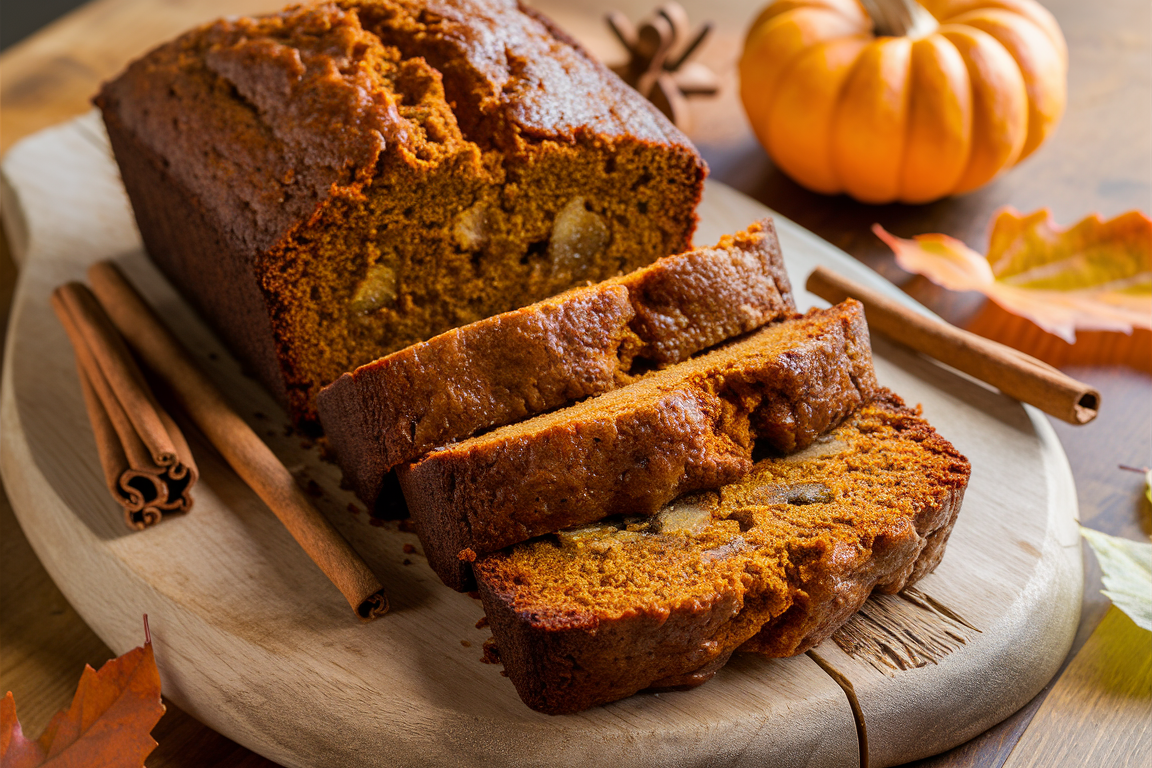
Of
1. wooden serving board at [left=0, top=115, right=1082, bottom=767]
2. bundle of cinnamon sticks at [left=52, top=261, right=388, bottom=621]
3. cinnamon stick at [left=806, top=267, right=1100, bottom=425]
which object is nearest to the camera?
wooden serving board at [left=0, top=115, right=1082, bottom=767]

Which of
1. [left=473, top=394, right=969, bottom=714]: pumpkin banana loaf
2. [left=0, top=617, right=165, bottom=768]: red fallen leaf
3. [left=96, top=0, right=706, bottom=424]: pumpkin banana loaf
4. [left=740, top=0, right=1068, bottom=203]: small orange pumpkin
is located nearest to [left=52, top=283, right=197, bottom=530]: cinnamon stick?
[left=96, top=0, right=706, bottom=424]: pumpkin banana loaf

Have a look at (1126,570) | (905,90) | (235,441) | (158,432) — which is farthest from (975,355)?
(158,432)

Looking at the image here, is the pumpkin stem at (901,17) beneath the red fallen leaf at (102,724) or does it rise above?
above

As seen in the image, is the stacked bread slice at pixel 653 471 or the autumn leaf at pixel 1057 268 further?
the autumn leaf at pixel 1057 268

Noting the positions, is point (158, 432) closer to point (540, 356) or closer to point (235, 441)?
point (235, 441)

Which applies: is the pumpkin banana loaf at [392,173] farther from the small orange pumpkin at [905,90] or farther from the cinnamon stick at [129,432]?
the small orange pumpkin at [905,90]

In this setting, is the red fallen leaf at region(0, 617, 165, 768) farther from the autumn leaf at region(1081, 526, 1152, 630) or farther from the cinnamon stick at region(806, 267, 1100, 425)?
the cinnamon stick at region(806, 267, 1100, 425)

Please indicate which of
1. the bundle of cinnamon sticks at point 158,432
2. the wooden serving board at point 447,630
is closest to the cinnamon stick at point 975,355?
the wooden serving board at point 447,630
